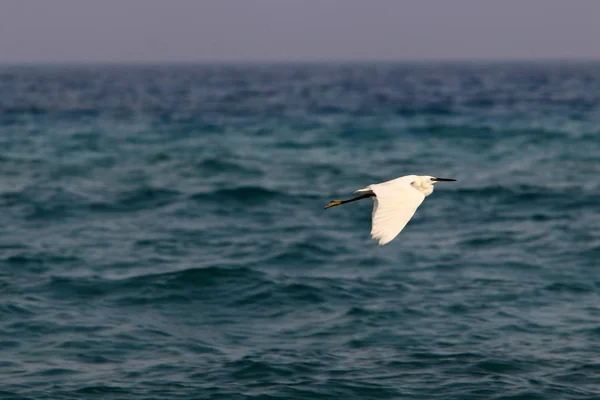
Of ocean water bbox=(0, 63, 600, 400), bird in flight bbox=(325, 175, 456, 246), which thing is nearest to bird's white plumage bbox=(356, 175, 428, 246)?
bird in flight bbox=(325, 175, 456, 246)

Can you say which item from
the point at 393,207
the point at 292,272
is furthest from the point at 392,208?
the point at 292,272

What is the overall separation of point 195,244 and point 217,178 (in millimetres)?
6122

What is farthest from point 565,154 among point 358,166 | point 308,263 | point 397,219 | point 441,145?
point 397,219

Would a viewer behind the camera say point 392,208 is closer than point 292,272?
Yes

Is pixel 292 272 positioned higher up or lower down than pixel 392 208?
lower down

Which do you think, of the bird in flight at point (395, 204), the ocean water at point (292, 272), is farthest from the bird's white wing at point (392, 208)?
the ocean water at point (292, 272)

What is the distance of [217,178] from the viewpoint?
20844 millimetres

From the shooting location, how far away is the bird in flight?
19.7ft

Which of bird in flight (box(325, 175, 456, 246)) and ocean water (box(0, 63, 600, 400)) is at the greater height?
bird in flight (box(325, 175, 456, 246))

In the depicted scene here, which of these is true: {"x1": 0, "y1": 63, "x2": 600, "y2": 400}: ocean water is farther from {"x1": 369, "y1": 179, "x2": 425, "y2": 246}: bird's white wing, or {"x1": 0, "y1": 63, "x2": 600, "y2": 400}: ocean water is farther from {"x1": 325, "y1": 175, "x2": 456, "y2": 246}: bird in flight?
{"x1": 369, "y1": 179, "x2": 425, "y2": 246}: bird's white wing

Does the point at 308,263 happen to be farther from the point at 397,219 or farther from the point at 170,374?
the point at 397,219

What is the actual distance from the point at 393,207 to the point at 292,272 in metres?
6.86

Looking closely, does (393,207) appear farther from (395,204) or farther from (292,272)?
(292,272)

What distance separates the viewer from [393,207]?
6371mm
